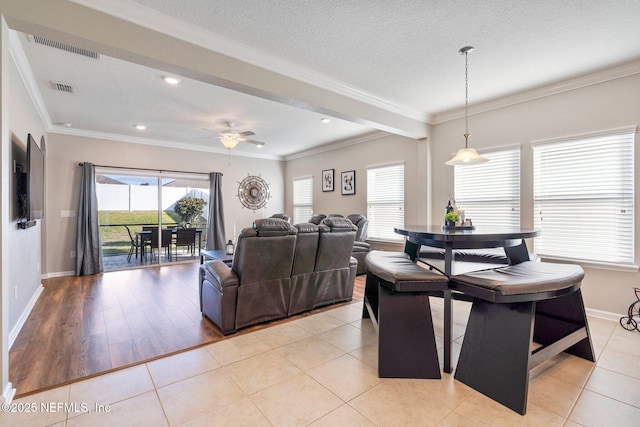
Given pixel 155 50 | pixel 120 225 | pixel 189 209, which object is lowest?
pixel 120 225

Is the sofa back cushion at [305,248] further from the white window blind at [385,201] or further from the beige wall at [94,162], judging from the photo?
the beige wall at [94,162]

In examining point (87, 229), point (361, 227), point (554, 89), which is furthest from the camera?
point (361, 227)

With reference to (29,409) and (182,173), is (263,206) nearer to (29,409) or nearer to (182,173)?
(182,173)

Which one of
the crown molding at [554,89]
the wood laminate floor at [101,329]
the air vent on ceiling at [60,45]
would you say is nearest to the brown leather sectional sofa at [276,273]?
the wood laminate floor at [101,329]

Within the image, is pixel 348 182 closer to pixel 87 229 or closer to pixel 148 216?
pixel 148 216

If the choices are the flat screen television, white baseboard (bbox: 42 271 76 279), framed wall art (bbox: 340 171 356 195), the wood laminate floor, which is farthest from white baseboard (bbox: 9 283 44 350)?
framed wall art (bbox: 340 171 356 195)

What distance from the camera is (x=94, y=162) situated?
5.80 meters

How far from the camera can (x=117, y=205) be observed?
20.1ft

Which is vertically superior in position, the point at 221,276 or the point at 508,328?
the point at 221,276

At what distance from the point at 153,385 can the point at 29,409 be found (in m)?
0.67

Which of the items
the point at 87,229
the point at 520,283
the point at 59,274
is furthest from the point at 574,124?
the point at 59,274

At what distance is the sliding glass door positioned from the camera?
19.9ft

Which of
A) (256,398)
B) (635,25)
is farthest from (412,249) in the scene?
(635,25)

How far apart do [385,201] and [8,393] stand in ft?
17.2
